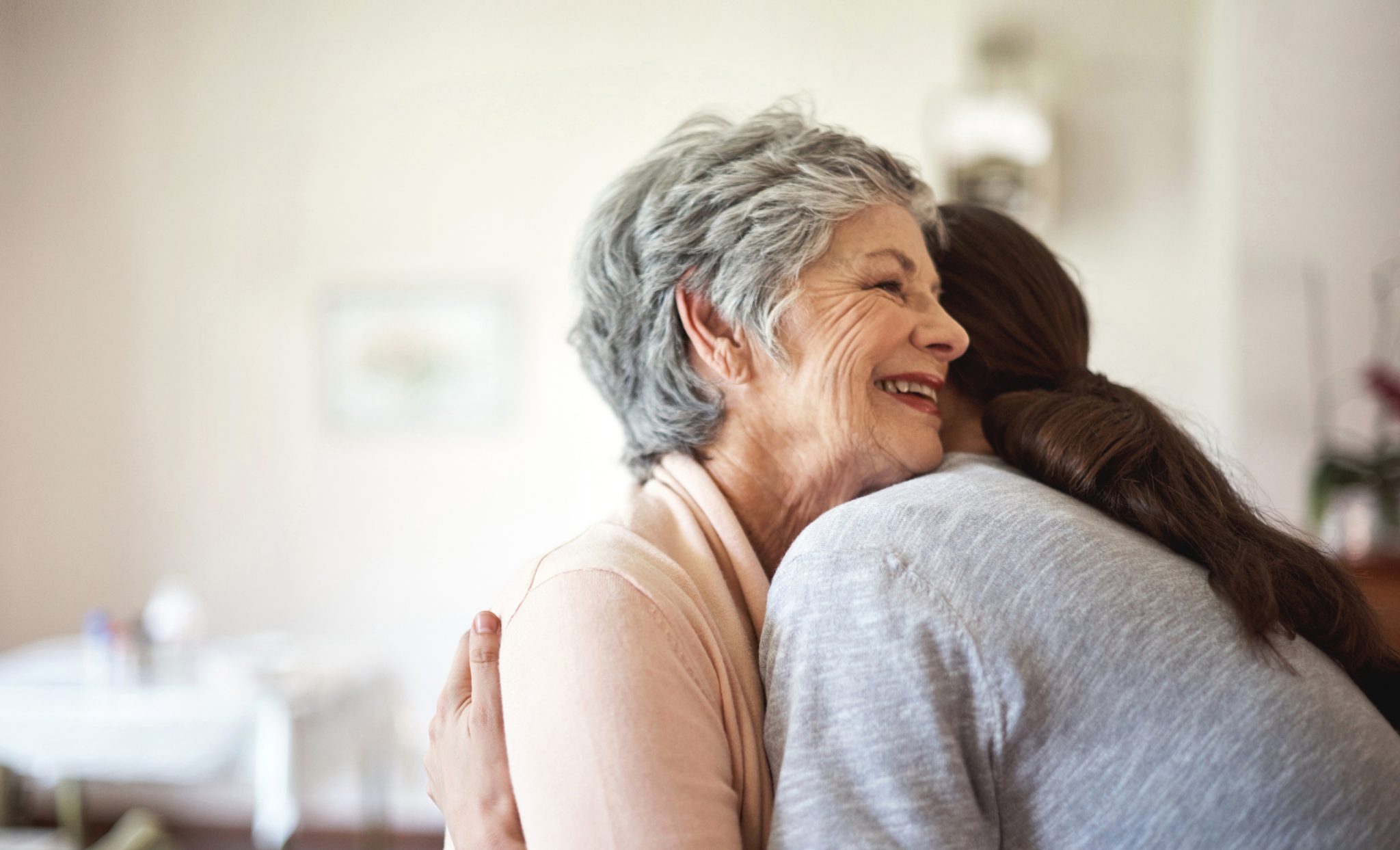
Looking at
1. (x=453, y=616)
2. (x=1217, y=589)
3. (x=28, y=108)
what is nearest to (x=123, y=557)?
(x=453, y=616)

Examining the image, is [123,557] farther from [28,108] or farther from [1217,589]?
[1217,589]

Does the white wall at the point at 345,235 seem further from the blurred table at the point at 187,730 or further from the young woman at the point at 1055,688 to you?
the young woman at the point at 1055,688

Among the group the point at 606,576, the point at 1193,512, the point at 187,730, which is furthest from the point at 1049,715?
the point at 187,730

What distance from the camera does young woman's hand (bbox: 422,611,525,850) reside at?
945 mm

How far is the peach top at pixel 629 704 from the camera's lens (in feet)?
2.55

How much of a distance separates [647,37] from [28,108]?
2666 mm

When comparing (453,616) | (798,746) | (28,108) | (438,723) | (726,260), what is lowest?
(453,616)

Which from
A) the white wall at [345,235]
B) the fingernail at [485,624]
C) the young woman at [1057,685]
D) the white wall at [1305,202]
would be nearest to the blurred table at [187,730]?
the white wall at [345,235]

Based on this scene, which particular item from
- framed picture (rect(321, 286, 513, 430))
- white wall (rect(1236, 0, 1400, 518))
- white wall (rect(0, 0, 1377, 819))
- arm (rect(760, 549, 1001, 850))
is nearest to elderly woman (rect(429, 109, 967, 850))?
arm (rect(760, 549, 1001, 850))

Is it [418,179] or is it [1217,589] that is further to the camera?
[418,179]

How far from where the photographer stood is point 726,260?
1147 millimetres

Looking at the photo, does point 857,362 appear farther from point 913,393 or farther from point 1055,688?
point 1055,688

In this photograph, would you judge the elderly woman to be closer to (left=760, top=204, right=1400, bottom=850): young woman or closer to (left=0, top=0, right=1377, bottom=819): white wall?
(left=760, top=204, right=1400, bottom=850): young woman

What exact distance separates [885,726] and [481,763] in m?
0.42
